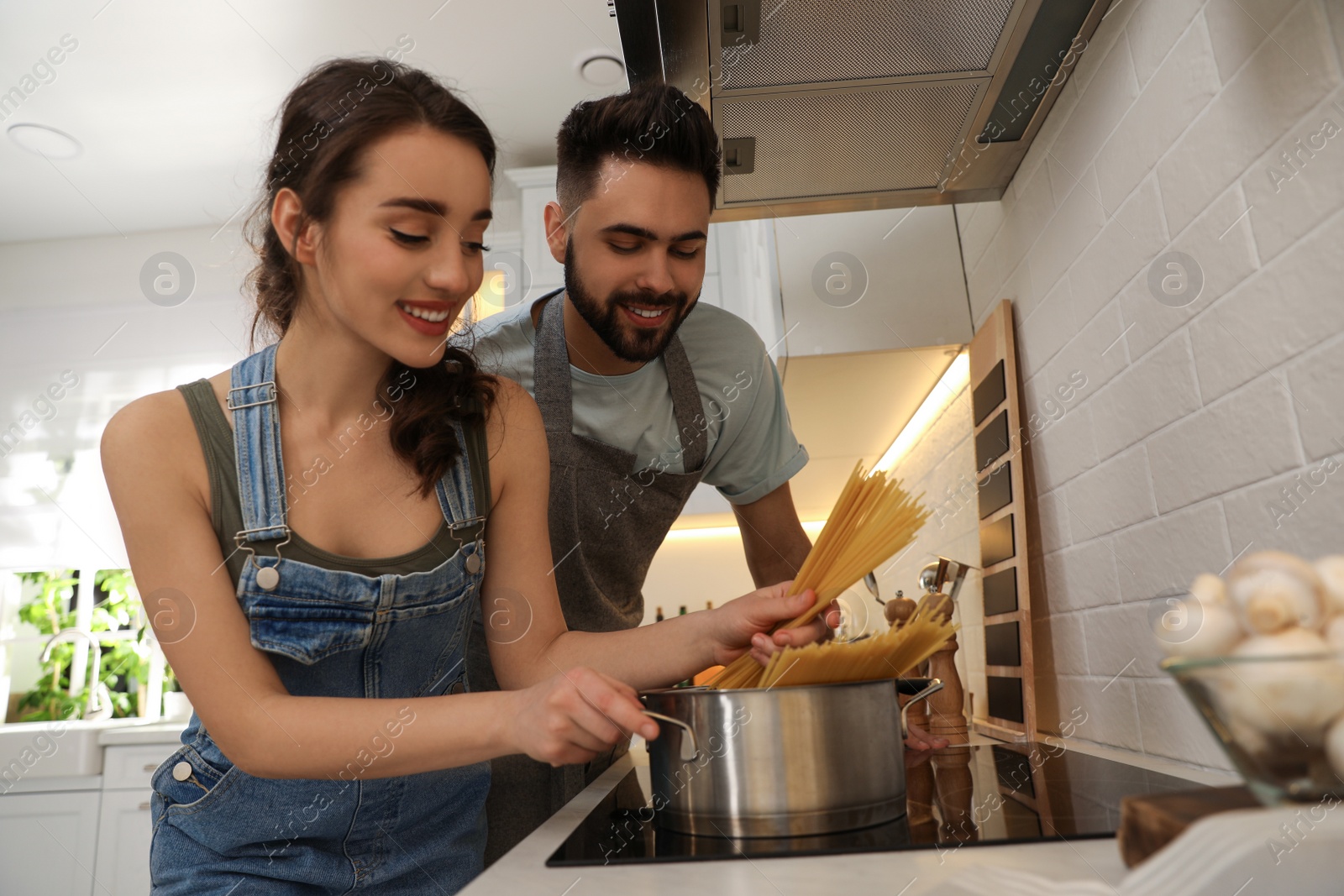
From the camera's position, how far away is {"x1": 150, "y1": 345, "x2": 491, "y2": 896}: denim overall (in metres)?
0.74

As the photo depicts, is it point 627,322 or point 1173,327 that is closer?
point 1173,327

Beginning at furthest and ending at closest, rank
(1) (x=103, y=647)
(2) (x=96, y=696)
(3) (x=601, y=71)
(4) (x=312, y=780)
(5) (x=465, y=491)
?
1. (1) (x=103, y=647)
2. (2) (x=96, y=696)
3. (3) (x=601, y=71)
4. (5) (x=465, y=491)
5. (4) (x=312, y=780)

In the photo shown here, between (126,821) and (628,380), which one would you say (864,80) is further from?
(126,821)

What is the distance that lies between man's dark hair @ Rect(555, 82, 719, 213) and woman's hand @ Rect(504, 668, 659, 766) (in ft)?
2.29

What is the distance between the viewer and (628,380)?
122cm

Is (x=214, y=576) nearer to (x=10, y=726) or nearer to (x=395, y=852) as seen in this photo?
(x=395, y=852)

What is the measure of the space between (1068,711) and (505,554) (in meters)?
0.72

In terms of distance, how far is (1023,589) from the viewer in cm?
118

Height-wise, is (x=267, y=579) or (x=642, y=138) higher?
(x=642, y=138)

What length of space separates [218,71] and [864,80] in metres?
2.57

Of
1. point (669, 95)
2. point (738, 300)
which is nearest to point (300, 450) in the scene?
point (669, 95)

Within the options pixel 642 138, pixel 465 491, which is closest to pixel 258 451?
pixel 465 491

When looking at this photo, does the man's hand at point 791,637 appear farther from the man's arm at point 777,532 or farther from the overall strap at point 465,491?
the man's arm at point 777,532

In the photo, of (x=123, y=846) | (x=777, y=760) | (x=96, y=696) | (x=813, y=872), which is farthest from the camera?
(x=96, y=696)
